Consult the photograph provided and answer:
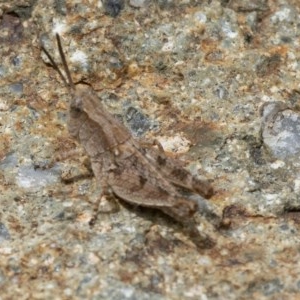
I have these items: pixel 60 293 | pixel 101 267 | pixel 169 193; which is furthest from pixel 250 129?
pixel 60 293

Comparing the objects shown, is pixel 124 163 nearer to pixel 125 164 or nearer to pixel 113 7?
pixel 125 164

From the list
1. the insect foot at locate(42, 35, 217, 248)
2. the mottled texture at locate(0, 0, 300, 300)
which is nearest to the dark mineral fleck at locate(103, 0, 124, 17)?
the mottled texture at locate(0, 0, 300, 300)

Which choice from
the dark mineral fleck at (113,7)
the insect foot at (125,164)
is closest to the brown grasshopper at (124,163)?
the insect foot at (125,164)

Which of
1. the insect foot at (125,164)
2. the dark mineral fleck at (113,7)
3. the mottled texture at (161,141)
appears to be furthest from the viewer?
the dark mineral fleck at (113,7)

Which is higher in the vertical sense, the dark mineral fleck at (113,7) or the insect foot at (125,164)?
the dark mineral fleck at (113,7)

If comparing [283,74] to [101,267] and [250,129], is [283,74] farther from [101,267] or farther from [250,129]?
[101,267]

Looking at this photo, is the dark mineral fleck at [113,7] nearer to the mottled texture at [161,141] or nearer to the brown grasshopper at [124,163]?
the mottled texture at [161,141]

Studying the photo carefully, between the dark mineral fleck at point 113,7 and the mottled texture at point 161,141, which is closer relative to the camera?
the mottled texture at point 161,141
